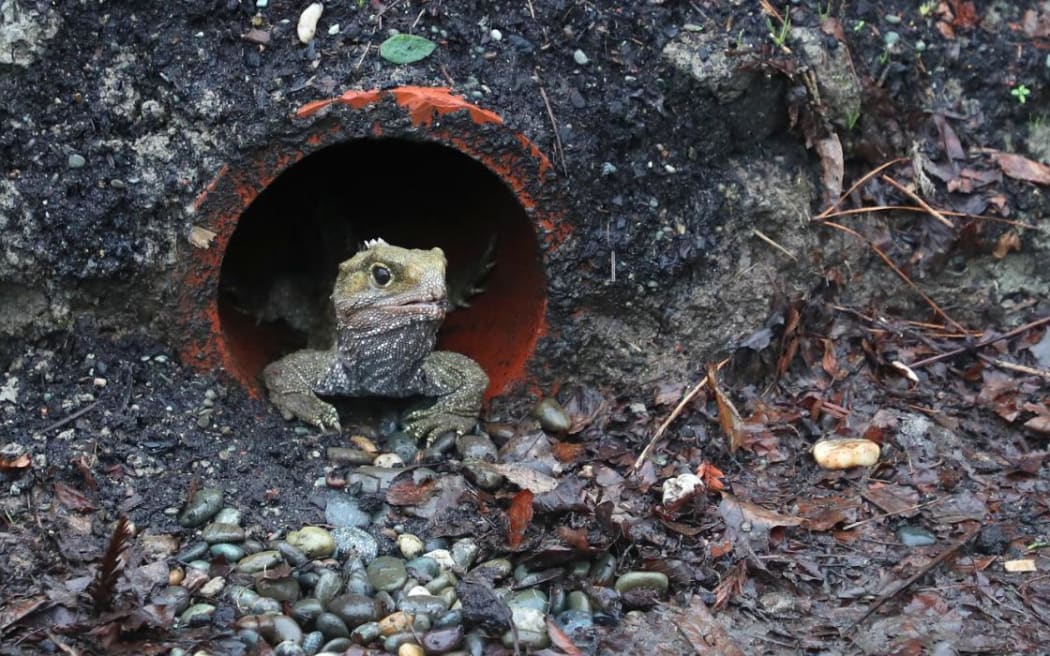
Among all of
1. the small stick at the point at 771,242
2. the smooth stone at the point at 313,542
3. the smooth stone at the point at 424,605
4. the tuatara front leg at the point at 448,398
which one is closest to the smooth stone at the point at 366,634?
the smooth stone at the point at 424,605

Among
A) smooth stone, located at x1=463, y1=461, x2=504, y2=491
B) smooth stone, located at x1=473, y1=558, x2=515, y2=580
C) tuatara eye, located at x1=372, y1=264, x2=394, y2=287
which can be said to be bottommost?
smooth stone, located at x1=473, y1=558, x2=515, y2=580

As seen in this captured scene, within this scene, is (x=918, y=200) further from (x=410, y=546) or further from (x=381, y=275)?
(x=410, y=546)

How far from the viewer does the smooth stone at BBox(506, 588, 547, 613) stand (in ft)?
14.5

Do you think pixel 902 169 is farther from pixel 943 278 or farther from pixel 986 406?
pixel 986 406

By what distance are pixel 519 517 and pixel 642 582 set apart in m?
0.56

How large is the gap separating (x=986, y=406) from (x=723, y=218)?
1.45m


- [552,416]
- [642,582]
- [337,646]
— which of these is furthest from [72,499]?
[642,582]

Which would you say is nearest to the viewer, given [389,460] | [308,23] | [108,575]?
[108,575]

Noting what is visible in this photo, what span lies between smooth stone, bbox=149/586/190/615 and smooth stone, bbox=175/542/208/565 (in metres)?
0.20

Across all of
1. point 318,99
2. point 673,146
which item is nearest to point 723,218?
point 673,146

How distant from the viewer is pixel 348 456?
5309 millimetres

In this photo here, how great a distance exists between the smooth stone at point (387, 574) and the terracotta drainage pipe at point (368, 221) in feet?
4.36

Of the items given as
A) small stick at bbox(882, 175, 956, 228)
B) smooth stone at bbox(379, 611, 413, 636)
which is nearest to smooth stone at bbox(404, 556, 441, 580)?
smooth stone at bbox(379, 611, 413, 636)

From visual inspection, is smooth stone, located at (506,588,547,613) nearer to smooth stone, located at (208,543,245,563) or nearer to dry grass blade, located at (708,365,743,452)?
smooth stone, located at (208,543,245,563)
